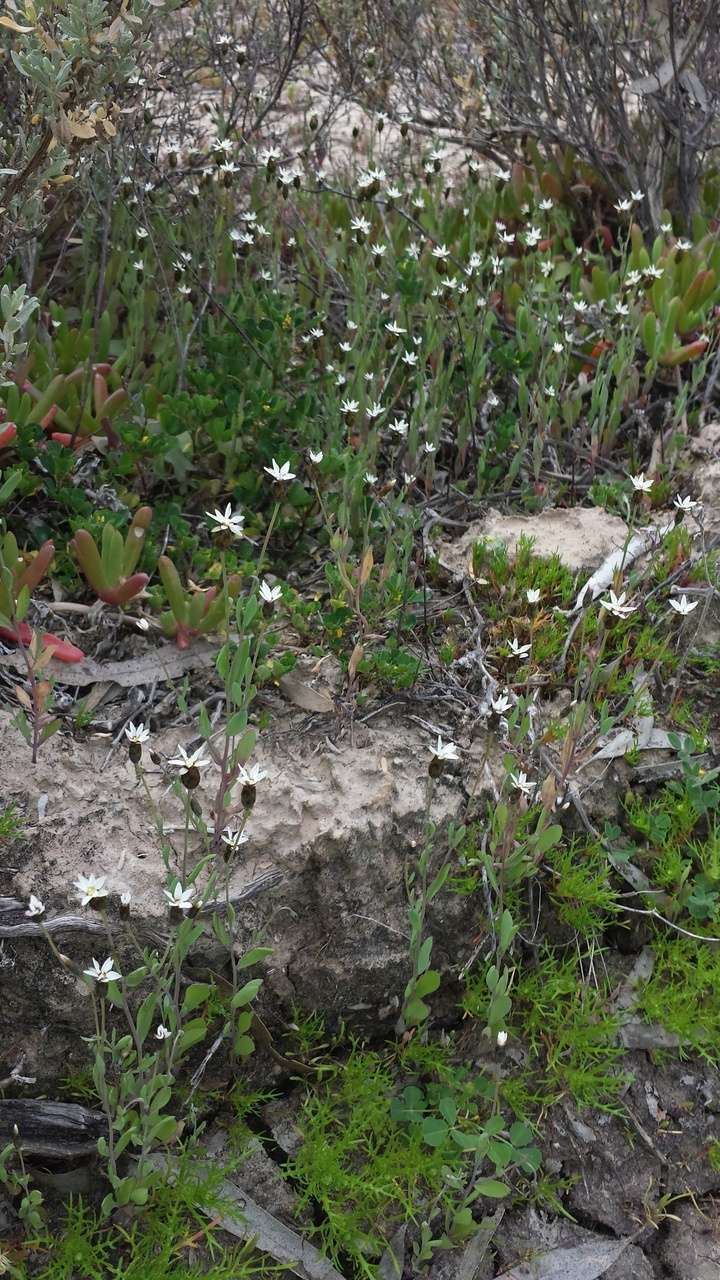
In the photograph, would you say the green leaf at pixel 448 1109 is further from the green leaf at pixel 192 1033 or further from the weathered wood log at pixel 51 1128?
the weathered wood log at pixel 51 1128

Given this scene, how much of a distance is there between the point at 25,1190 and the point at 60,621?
4.71ft

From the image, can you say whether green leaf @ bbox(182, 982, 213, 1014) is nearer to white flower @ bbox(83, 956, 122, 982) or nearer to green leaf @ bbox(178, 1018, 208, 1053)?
green leaf @ bbox(178, 1018, 208, 1053)

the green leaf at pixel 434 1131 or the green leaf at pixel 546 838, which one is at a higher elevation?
the green leaf at pixel 546 838

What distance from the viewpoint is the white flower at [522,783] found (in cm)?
249

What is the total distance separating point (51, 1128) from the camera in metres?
2.27

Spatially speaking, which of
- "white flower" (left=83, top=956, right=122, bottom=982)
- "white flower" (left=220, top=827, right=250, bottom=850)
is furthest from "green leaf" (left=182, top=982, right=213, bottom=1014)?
"white flower" (left=220, top=827, right=250, bottom=850)

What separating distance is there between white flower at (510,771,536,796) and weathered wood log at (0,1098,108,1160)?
3.68ft

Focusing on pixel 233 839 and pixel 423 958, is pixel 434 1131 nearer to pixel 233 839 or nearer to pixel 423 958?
pixel 423 958

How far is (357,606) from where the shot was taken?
2906mm

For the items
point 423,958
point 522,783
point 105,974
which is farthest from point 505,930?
point 105,974

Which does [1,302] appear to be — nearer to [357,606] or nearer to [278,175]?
[357,606]

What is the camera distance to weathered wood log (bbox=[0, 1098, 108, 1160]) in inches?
88.6

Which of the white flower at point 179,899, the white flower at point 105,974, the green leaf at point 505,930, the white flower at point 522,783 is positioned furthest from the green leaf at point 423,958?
the white flower at point 105,974

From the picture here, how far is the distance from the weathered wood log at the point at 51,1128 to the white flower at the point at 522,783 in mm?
1122
